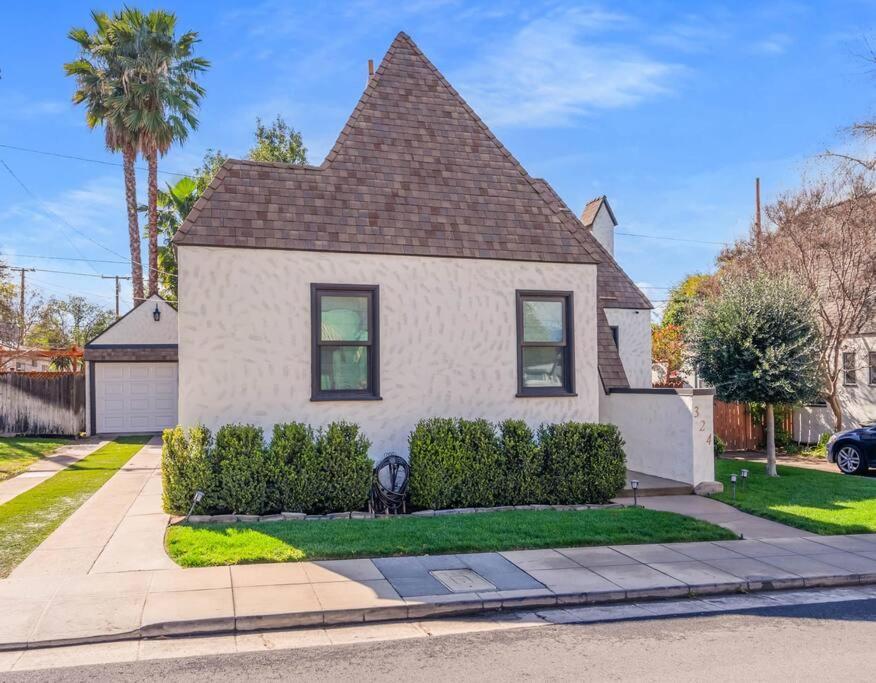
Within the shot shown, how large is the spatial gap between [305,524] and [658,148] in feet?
42.9

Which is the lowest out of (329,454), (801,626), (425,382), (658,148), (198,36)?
(801,626)

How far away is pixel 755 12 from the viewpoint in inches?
476

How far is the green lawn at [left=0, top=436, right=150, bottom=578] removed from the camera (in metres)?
8.48

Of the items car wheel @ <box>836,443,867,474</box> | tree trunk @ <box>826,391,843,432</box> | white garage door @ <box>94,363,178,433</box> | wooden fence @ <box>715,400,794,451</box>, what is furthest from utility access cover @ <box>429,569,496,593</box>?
white garage door @ <box>94,363,178,433</box>

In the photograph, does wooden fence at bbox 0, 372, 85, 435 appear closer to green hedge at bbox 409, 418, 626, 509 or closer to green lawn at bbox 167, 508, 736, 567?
green lawn at bbox 167, 508, 736, 567

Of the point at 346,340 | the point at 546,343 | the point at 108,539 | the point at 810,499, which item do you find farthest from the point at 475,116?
the point at 108,539

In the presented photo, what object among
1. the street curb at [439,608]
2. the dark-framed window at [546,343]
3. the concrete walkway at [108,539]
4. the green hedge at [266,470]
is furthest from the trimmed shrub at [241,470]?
the dark-framed window at [546,343]

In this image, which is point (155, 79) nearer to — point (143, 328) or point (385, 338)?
point (143, 328)

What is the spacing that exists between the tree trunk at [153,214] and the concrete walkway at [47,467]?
23.5 feet

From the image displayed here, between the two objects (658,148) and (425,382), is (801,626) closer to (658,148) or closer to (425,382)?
(425,382)

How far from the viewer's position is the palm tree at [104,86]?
2505cm

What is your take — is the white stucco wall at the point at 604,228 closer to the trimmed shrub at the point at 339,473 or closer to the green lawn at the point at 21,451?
the trimmed shrub at the point at 339,473

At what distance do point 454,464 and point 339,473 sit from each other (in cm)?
169

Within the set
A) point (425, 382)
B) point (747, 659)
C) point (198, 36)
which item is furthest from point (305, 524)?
point (198, 36)
